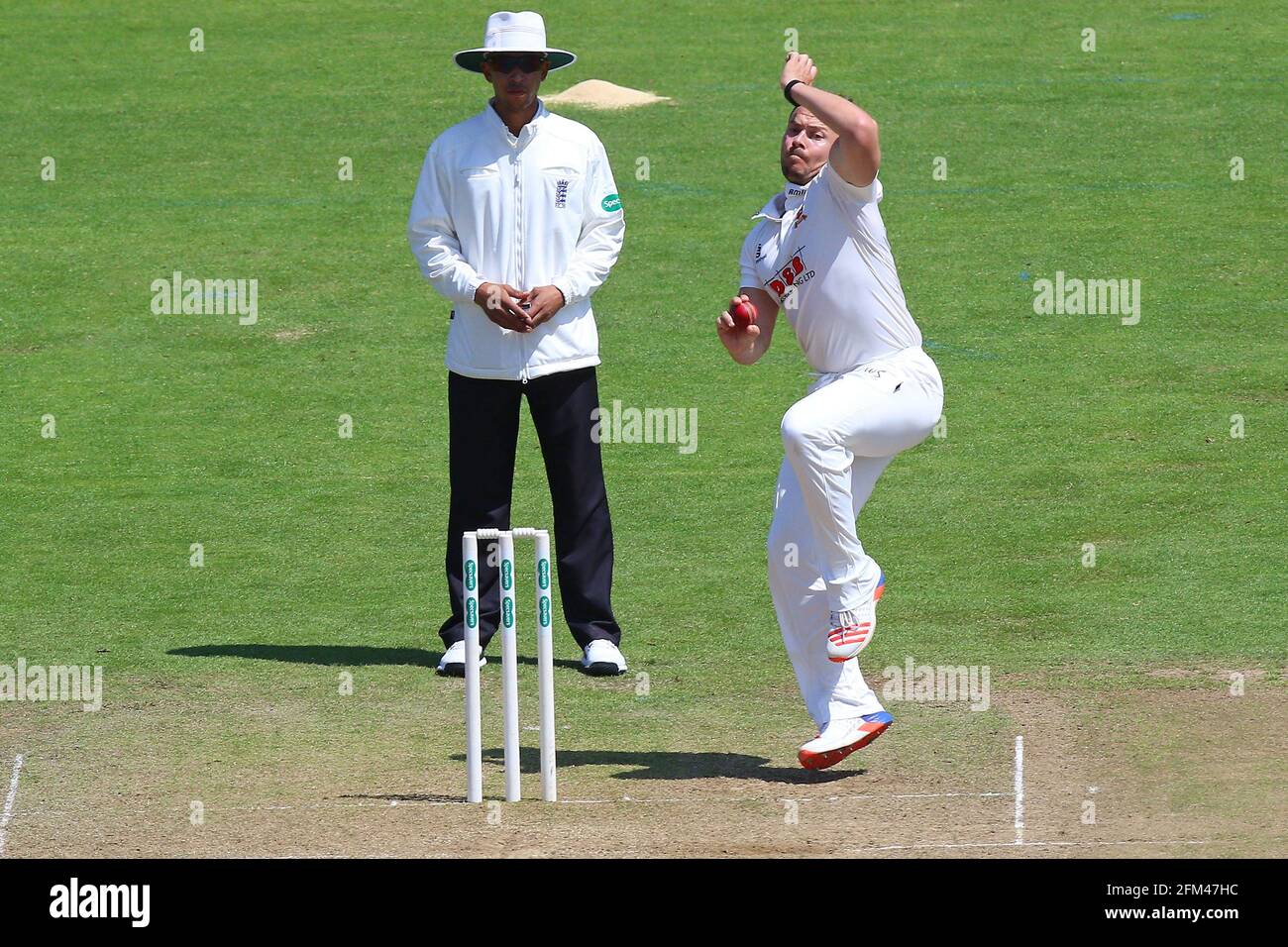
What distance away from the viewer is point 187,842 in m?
7.33

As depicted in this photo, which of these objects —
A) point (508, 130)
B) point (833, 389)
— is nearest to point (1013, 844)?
point (833, 389)

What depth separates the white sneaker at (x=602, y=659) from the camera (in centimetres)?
980

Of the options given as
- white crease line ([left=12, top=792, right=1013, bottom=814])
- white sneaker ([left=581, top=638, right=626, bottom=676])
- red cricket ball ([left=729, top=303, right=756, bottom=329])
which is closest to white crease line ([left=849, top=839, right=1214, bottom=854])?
white crease line ([left=12, top=792, right=1013, bottom=814])

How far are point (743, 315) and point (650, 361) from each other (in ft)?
24.1

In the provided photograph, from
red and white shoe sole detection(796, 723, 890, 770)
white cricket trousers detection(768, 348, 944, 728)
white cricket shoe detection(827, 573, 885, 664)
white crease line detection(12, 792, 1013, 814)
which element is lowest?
white crease line detection(12, 792, 1013, 814)

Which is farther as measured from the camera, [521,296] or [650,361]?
[650,361]

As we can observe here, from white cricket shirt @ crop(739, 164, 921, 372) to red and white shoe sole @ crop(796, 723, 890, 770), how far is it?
144 cm

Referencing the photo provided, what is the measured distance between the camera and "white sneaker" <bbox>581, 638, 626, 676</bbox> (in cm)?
980

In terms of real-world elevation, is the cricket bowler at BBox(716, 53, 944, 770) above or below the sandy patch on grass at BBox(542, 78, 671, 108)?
below

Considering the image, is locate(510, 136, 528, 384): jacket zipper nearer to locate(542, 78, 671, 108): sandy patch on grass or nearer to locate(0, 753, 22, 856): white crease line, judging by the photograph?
locate(0, 753, 22, 856): white crease line

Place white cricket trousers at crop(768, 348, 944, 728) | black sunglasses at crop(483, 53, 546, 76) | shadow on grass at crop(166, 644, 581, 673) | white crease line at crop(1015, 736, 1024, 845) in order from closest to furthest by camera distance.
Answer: white crease line at crop(1015, 736, 1024, 845) → white cricket trousers at crop(768, 348, 944, 728) → black sunglasses at crop(483, 53, 546, 76) → shadow on grass at crop(166, 644, 581, 673)

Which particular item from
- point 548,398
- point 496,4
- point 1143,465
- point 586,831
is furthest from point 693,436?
point 496,4

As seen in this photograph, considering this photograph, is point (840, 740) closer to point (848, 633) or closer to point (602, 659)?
point (848, 633)

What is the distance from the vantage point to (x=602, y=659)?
9.80 metres
